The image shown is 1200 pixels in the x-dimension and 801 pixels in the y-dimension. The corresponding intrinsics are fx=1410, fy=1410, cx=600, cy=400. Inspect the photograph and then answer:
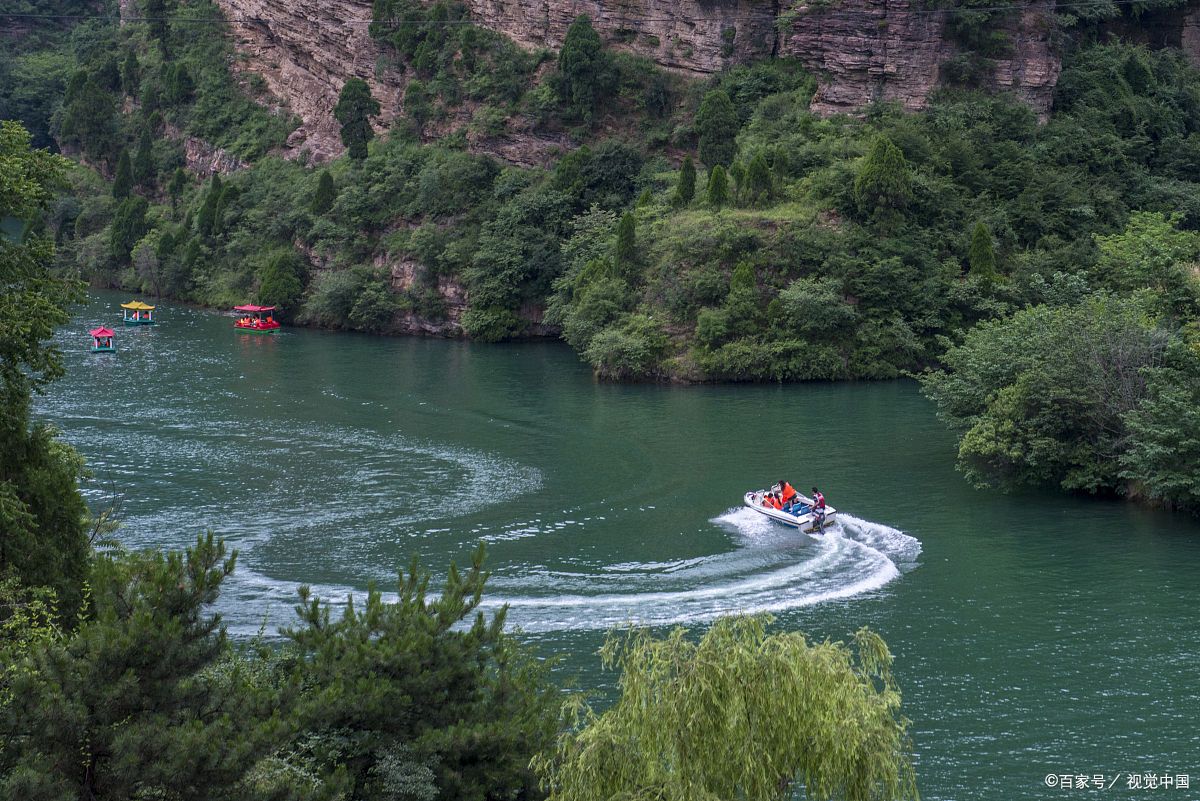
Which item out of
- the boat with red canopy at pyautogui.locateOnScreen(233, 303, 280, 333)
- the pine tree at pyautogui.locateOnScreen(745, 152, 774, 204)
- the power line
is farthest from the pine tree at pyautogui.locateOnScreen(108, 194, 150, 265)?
the pine tree at pyautogui.locateOnScreen(745, 152, 774, 204)

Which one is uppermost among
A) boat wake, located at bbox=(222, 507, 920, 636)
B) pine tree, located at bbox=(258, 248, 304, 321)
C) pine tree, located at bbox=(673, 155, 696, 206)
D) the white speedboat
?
pine tree, located at bbox=(673, 155, 696, 206)

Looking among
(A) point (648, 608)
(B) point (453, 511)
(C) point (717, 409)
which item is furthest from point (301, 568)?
(C) point (717, 409)

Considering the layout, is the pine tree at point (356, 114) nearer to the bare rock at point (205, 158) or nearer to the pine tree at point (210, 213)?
the pine tree at point (210, 213)

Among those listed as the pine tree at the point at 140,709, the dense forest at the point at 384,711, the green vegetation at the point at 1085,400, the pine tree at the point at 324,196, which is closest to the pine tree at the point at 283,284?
the pine tree at the point at 324,196

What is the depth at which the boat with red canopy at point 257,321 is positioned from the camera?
6097cm

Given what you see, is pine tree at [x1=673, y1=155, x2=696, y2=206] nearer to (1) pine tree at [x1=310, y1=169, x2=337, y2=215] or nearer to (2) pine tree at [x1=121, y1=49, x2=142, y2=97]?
(1) pine tree at [x1=310, y1=169, x2=337, y2=215]

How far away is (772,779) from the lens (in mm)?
12469

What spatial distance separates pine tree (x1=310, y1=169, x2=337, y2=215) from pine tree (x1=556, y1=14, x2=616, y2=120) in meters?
12.0

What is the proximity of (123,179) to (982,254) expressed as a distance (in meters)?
51.7

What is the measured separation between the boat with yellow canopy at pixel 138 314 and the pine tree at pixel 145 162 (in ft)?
65.2

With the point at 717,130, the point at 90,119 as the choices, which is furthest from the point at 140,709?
the point at 90,119

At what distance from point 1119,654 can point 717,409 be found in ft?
72.3

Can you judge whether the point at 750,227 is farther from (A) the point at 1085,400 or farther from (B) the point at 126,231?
(B) the point at 126,231

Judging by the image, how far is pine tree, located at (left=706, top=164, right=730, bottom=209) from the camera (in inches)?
2104
